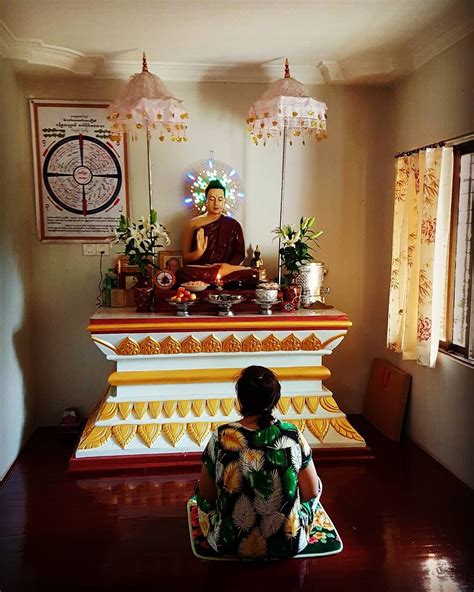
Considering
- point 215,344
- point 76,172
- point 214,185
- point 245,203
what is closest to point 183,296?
point 215,344

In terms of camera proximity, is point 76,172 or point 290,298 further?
point 76,172

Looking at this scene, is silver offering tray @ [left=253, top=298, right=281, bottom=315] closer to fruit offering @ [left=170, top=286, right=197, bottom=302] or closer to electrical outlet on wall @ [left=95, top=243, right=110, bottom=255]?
fruit offering @ [left=170, top=286, right=197, bottom=302]

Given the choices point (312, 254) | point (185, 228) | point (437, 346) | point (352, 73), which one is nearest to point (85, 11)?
point (185, 228)

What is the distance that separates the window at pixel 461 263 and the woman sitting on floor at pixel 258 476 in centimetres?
145

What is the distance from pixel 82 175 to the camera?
3920mm

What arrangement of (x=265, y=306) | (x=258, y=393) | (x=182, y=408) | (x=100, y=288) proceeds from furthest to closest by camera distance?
(x=100, y=288)
(x=265, y=306)
(x=182, y=408)
(x=258, y=393)

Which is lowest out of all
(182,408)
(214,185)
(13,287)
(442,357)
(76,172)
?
(182,408)

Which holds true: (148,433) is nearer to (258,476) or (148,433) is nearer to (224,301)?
(224,301)

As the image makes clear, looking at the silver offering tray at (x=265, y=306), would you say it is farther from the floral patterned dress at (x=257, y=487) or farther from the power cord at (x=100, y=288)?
the floral patterned dress at (x=257, y=487)

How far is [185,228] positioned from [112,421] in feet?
4.82

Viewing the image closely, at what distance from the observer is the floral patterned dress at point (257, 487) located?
6.74 ft

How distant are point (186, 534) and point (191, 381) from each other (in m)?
1.05

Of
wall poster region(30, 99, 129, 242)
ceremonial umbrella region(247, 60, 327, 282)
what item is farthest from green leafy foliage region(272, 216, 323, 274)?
wall poster region(30, 99, 129, 242)

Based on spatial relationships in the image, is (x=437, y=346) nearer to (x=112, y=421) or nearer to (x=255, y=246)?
(x=255, y=246)
